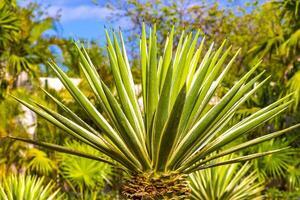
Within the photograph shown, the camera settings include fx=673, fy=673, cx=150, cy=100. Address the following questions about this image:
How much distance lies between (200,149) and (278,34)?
9.63 m

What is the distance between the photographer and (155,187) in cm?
345

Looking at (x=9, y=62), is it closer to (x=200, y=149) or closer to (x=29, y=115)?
(x=29, y=115)

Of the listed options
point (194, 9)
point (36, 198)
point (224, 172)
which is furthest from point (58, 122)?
point (194, 9)

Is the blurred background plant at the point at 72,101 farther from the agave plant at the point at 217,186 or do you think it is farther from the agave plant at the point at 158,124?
the agave plant at the point at 158,124

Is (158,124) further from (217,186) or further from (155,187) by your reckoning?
(217,186)

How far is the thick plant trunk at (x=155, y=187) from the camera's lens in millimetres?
3439

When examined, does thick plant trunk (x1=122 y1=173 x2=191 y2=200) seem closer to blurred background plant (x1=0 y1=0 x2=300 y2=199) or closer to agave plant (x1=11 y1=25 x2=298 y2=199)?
agave plant (x1=11 y1=25 x2=298 y2=199)

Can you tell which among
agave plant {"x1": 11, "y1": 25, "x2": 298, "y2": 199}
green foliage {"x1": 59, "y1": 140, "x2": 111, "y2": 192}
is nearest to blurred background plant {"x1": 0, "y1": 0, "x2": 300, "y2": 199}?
green foliage {"x1": 59, "y1": 140, "x2": 111, "y2": 192}

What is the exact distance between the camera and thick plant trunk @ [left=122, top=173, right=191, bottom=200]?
3439 millimetres

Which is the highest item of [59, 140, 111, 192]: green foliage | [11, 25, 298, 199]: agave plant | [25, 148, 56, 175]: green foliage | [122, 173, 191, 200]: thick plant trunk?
[25, 148, 56, 175]: green foliage

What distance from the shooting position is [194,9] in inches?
711

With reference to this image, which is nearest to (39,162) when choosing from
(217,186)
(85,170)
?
(85,170)

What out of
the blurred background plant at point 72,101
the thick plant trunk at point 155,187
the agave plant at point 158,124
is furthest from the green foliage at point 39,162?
the thick plant trunk at point 155,187

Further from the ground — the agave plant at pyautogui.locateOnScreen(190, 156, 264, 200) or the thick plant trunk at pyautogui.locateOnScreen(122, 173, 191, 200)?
the agave plant at pyautogui.locateOnScreen(190, 156, 264, 200)
